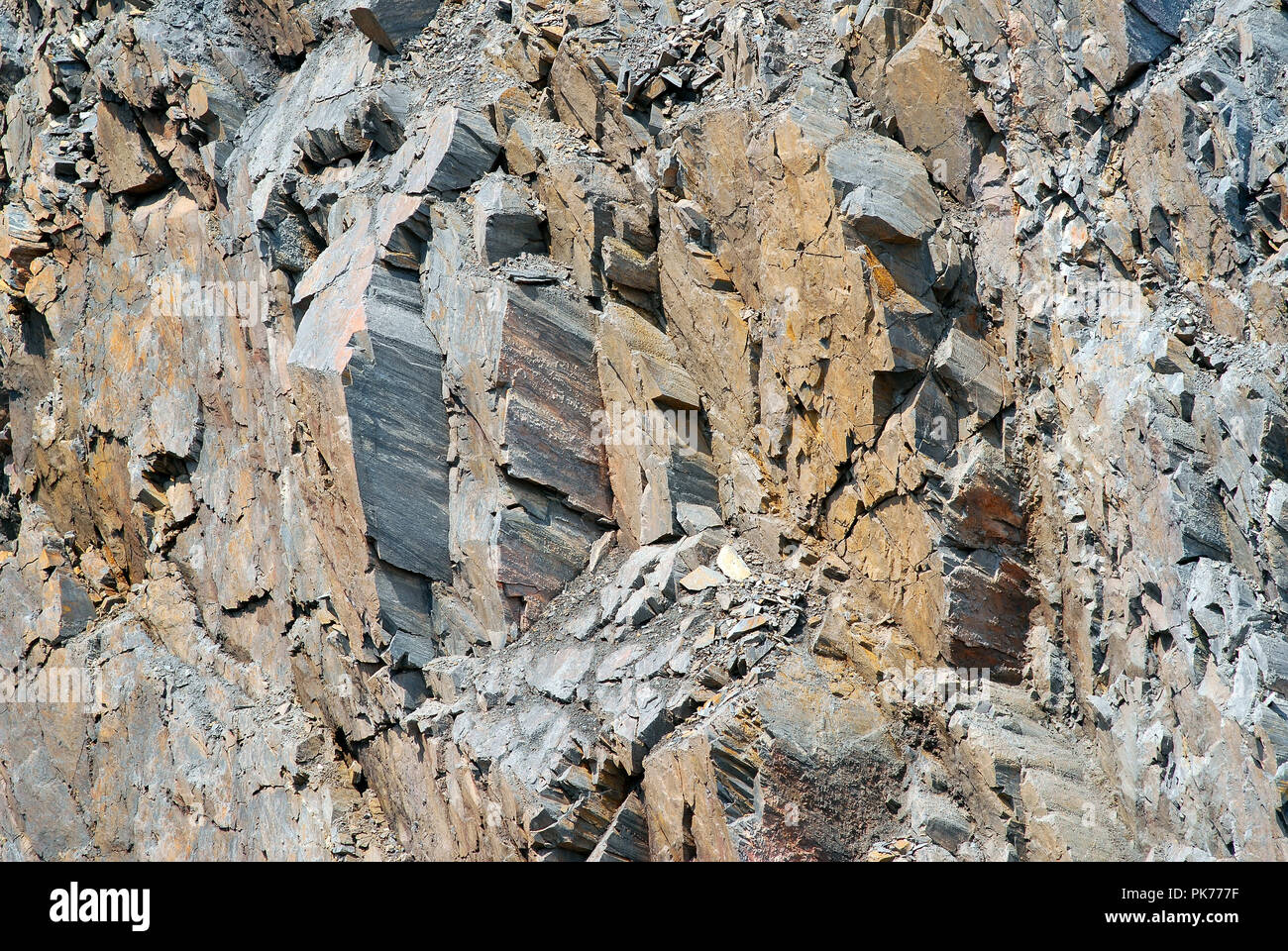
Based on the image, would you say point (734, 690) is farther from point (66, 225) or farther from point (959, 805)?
point (66, 225)

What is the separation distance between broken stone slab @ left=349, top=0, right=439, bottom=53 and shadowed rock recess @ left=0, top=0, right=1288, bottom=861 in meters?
0.08

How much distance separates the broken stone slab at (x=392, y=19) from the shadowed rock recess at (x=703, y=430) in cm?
8

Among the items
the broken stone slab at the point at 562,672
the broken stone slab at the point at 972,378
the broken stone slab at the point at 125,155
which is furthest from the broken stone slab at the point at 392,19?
the broken stone slab at the point at 972,378

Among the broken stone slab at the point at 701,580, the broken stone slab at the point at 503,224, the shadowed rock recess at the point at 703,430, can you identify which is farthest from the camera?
the broken stone slab at the point at 503,224

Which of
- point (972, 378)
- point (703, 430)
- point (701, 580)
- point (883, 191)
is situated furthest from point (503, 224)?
point (972, 378)

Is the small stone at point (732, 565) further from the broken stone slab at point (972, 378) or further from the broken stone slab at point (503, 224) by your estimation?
the broken stone slab at point (503, 224)

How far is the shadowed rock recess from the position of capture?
44.7 feet

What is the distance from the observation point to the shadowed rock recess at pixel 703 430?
1361cm

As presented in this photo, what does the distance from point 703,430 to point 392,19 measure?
30.8 feet

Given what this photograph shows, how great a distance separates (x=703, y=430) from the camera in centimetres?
1770

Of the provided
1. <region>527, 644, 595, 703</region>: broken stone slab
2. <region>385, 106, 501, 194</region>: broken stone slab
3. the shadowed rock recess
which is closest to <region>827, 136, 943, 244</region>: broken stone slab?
the shadowed rock recess

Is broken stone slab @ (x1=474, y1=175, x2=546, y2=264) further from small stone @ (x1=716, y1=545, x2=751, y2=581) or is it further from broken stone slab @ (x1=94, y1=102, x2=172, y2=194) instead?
broken stone slab @ (x1=94, y1=102, x2=172, y2=194)

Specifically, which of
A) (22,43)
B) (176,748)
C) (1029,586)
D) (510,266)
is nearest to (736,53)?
(510,266)

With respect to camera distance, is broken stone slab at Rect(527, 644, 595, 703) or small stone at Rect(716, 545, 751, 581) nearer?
small stone at Rect(716, 545, 751, 581)
